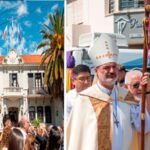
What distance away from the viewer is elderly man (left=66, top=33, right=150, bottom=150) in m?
6.49

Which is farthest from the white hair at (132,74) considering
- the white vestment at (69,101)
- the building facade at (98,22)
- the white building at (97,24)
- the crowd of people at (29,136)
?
the crowd of people at (29,136)

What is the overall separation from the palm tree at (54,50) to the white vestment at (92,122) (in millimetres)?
281

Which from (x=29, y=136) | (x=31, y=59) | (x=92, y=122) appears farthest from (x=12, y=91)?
(x=92, y=122)

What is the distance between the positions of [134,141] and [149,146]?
133 mm

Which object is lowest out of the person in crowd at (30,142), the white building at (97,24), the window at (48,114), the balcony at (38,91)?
the person in crowd at (30,142)

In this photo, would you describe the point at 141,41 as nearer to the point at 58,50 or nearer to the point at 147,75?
the point at 147,75

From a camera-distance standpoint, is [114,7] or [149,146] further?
[114,7]

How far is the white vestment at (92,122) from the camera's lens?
6.49 m

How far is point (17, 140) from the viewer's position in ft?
20.6

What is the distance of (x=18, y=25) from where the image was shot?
20.6 ft

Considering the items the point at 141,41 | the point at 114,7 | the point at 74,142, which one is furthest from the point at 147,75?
the point at 114,7

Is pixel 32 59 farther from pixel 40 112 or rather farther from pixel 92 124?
pixel 92 124

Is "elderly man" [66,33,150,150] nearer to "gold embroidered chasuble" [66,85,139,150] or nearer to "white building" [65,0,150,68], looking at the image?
"gold embroidered chasuble" [66,85,139,150]

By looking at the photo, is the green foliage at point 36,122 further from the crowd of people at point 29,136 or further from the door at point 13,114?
the door at point 13,114
